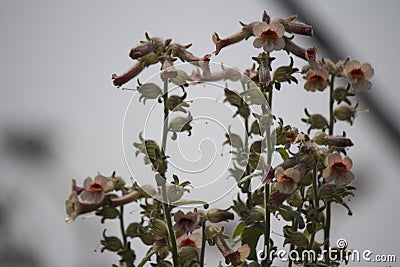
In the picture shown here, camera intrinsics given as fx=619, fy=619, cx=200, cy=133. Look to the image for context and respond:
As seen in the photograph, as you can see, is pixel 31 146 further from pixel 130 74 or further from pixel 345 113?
pixel 345 113

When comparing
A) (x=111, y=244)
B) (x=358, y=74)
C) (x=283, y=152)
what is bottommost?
(x=111, y=244)

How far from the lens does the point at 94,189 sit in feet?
2.39

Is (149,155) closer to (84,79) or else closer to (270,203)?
(270,203)

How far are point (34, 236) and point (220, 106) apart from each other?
38 cm

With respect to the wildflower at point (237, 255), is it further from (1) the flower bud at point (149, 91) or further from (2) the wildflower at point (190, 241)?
(1) the flower bud at point (149, 91)

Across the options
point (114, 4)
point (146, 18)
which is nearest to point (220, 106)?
point (146, 18)

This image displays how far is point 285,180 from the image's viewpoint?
0.65 meters

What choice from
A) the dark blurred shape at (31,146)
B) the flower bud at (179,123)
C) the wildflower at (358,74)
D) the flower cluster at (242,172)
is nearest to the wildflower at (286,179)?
the flower cluster at (242,172)

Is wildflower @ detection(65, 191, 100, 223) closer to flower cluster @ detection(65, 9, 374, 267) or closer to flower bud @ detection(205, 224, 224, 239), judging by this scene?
flower cluster @ detection(65, 9, 374, 267)

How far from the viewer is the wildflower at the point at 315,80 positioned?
0.77m

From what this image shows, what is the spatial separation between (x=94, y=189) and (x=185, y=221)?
136 millimetres

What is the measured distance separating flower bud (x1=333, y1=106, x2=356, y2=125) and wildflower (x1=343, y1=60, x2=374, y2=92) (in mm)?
33

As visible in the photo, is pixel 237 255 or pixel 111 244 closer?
pixel 237 255

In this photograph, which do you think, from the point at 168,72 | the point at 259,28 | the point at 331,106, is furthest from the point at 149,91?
the point at 331,106
